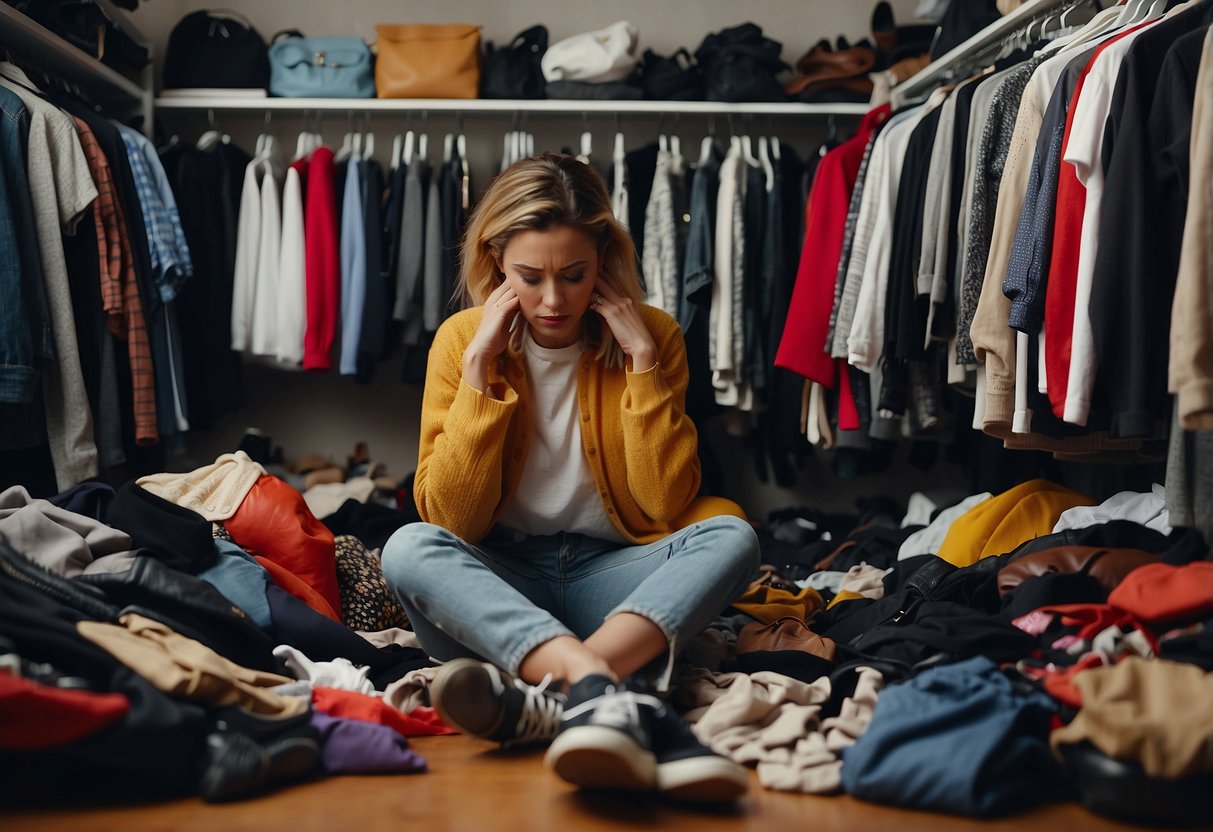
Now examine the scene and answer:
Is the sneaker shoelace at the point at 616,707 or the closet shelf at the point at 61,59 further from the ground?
the closet shelf at the point at 61,59

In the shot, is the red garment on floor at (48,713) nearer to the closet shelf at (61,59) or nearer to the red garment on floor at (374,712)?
the red garment on floor at (374,712)

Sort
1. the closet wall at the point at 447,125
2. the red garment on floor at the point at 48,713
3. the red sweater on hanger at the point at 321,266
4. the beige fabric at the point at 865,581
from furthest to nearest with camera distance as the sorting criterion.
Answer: the closet wall at the point at 447,125 → the red sweater on hanger at the point at 321,266 → the beige fabric at the point at 865,581 → the red garment on floor at the point at 48,713

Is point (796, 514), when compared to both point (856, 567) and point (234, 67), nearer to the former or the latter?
point (856, 567)

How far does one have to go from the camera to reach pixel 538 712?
1.46 m

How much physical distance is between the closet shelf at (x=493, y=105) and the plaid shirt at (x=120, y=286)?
2.59 feet

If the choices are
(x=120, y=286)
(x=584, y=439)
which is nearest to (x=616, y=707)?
(x=584, y=439)

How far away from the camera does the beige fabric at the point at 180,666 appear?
137cm

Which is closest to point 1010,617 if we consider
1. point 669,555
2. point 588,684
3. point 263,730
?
point 669,555

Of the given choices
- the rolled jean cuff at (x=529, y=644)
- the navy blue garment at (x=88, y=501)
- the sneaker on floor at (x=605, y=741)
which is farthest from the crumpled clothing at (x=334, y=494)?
the sneaker on floor at (x=605, y=741)

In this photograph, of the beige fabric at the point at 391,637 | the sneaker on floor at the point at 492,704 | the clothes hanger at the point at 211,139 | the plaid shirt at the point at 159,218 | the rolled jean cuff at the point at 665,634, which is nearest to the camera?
the sneaker on floor at the point at 492,704

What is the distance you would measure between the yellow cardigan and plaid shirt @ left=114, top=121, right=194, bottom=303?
1.45 m

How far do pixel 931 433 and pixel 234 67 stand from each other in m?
2.66

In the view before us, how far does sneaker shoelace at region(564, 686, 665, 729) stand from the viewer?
1.26m

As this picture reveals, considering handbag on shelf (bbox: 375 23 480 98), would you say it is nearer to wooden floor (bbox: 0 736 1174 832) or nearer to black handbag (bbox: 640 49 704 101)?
black handbag (bbox: 640 49 704 101)
